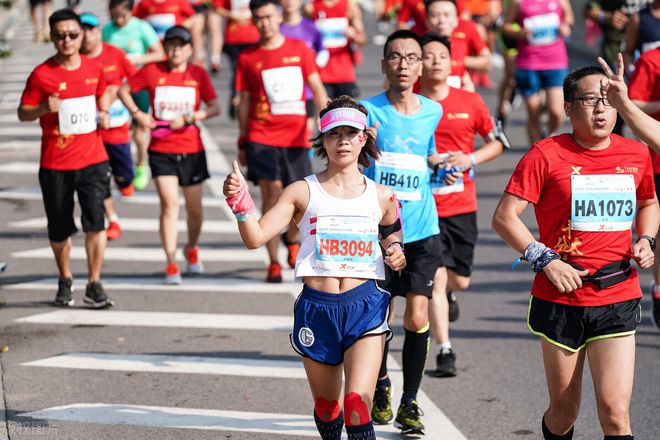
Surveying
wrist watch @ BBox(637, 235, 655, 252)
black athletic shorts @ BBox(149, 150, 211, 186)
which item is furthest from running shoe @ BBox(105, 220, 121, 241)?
wrist watch @ BBox(637, 235, 655, 252)

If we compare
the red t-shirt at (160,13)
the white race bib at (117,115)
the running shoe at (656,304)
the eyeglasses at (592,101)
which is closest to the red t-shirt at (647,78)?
the running shoe at (656,304)

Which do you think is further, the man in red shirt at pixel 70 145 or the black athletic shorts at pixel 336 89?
the black athletic shorts at pixel 336 89

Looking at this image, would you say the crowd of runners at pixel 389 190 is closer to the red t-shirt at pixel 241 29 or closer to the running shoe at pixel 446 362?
the running shoe at pixel 446 362

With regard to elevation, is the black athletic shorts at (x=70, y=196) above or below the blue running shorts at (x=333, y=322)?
below

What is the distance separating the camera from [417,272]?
777cm

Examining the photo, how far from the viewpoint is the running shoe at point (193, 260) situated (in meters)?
12.0

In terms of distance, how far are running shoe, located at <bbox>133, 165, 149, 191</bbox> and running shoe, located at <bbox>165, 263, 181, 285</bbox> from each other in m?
4.52

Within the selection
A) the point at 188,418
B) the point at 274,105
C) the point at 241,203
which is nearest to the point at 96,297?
the point at 274,105

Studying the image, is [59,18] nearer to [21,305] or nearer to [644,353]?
[21,305]

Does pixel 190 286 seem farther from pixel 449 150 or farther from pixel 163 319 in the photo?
pixel 449 150

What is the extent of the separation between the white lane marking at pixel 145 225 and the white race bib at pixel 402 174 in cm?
615

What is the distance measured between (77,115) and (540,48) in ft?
23.0

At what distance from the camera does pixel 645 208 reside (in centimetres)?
648

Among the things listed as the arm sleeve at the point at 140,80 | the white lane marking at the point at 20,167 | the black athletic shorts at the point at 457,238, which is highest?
the arm sleeve at the point at 140,80
